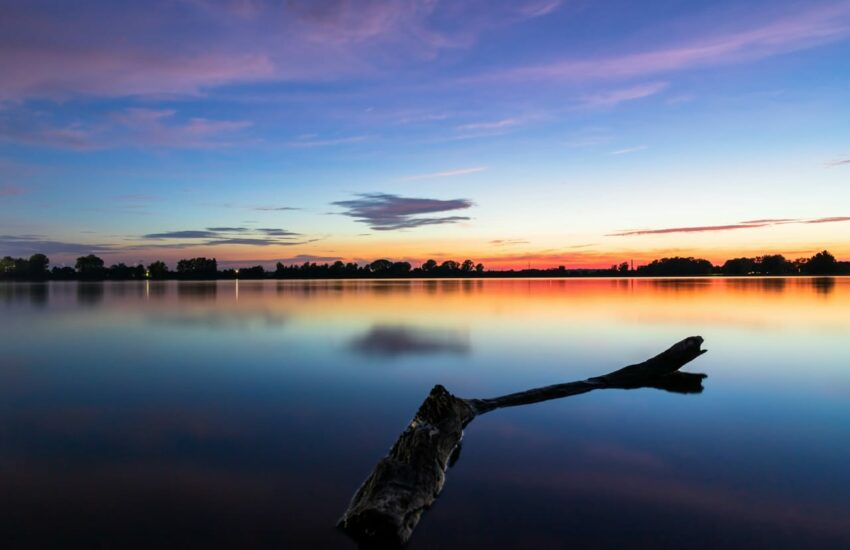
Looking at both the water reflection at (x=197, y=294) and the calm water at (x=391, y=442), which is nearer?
the calm water at (x=391, y=442)

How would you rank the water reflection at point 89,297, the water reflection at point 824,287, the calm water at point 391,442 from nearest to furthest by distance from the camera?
1. the calm water at point 391,442
2. the water reflection at point 89,297
3. the water reflection at point 824,287

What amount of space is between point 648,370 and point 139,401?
39.8 feet

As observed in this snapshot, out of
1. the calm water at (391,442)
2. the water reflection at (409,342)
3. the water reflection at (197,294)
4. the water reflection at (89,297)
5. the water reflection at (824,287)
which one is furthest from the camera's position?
the water reflection at (824,287)

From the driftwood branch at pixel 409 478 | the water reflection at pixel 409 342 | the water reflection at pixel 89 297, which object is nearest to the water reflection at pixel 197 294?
the water reflection at pixel 89 297

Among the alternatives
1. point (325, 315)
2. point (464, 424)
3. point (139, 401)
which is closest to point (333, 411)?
point (464, 424)

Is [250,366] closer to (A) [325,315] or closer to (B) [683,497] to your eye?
(B) [683,497]

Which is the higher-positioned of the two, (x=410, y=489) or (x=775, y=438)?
(x=410, y=489)

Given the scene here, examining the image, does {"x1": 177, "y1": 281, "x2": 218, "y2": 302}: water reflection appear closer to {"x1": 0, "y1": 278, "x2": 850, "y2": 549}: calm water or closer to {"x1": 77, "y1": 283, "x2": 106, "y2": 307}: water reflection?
{"x1": 77, "y1": 283, "x2": 106, "y2": 307}: water reflection

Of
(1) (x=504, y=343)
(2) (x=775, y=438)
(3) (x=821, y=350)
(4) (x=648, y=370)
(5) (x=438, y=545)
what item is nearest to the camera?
(5) (x=438, y=545)

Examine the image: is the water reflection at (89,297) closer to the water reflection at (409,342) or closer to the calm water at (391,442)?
the calm water at (391,442)

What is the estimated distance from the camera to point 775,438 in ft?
29.9

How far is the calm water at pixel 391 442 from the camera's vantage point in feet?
18.8

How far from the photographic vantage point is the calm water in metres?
5.74

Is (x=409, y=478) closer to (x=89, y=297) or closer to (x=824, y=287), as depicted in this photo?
(x=89, y=297)
